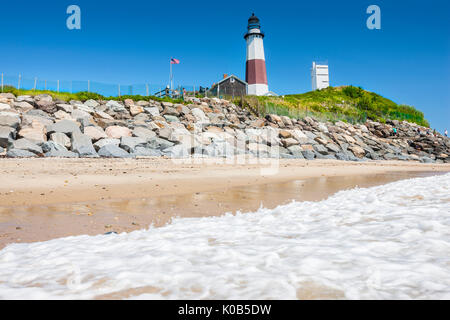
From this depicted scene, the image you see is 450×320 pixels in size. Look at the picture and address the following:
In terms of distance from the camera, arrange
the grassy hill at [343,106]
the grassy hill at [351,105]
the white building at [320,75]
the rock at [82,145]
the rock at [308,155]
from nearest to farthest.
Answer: the rock at [82,145] → the rock at [308,155] → the grassy hill at [343,106] → the grassy hill at [351,105] → the white building at [320,75]

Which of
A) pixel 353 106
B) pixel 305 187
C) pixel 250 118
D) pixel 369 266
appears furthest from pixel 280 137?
pixel 353 106

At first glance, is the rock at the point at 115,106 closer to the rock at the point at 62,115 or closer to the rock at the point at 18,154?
the rock at the point at 62,115

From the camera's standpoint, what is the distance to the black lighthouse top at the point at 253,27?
57969 millimetres

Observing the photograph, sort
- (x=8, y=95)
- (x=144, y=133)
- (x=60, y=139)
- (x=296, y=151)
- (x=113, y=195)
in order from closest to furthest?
(x=113, y=195)
(x=60, y=139)
(x=144, y=133)
(x=296, y=151)
(x=8, y=95)

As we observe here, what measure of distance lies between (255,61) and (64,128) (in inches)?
1817

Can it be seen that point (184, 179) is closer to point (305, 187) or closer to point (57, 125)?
point (305, 187)

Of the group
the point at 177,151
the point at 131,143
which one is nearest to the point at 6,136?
the point at 131,143

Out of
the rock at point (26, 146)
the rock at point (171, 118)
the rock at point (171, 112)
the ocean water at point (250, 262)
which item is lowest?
the ocean water at point (250, 262)

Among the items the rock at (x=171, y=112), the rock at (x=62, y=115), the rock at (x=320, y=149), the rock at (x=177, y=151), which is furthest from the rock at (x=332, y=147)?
the rock at (x=62, y=115)

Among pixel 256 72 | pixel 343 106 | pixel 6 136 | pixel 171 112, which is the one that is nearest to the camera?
pixel 6 136

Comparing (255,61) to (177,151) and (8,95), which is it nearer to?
(8,95)

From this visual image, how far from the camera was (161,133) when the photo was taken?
18.6 meters

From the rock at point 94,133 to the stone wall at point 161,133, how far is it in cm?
5

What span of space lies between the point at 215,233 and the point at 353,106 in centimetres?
5493
